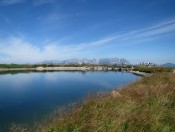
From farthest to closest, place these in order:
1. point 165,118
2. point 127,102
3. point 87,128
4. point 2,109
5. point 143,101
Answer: point 2,109
point 143,101
point 127,102
point 165,118
point 87,128

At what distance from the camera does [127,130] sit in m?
7.03

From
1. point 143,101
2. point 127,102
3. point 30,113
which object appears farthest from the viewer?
point 30,113

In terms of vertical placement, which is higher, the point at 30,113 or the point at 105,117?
the point at 105,117

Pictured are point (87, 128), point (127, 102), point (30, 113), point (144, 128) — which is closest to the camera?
point (87, 128)

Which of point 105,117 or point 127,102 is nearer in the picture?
point 105,117

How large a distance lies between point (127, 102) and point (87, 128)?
3.16 metres

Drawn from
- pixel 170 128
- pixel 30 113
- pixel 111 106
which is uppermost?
pixel 111 106

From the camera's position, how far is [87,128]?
6.74 meters

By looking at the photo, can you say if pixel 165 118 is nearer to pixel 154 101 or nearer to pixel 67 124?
pixel 154 101

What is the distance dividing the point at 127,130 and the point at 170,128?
159 cm

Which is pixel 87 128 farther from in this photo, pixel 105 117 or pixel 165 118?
pixel 165 118

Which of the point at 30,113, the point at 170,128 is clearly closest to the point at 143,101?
the point at 170,128

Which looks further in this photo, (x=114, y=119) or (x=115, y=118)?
(x=115, y=118)

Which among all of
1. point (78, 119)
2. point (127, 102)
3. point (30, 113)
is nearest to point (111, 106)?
point (127, 102)
